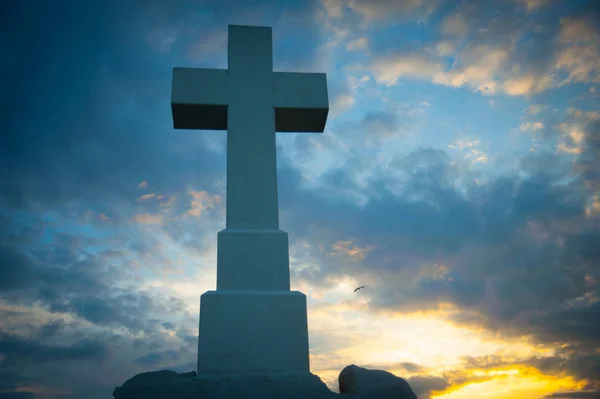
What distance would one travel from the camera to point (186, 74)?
6.20 metres

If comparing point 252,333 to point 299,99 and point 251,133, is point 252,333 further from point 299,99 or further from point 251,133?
point 299,99

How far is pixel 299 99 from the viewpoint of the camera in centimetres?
623

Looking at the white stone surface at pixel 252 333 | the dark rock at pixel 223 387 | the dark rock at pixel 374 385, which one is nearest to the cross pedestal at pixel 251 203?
the white stone surface at pixel 252 333

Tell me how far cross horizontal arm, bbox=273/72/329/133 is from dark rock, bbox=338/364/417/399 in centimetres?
329

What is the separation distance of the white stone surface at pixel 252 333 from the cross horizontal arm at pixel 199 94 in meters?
2.50

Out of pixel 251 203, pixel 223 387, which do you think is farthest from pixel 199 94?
pixel 223 387

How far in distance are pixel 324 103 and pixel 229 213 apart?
6.88 ft

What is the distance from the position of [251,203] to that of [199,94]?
170 centimetres

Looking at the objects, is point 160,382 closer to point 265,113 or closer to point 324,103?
point 265,113

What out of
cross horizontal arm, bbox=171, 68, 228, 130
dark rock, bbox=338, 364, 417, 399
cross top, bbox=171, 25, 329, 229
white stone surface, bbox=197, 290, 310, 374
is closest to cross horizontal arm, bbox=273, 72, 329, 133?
cross top, bbox=171, 25, 329, 229

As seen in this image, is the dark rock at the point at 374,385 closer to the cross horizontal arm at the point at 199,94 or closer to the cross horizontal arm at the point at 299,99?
the cross horizontal arm at the point at 299,99

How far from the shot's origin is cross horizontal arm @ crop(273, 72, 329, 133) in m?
6.18

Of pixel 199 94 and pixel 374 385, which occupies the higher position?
pixel 199 94

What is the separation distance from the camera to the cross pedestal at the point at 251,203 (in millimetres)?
4738
